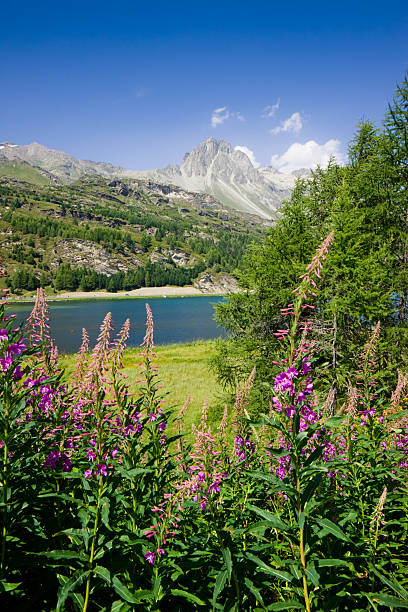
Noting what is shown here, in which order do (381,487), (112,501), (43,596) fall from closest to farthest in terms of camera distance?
(43,596) → (112,501) → (381,487)

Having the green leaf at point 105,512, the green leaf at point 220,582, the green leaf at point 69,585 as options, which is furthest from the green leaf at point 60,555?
the green leaf at point 220,582

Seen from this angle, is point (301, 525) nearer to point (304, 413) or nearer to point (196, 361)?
point (304, 413)

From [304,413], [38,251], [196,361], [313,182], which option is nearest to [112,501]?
[304,413]

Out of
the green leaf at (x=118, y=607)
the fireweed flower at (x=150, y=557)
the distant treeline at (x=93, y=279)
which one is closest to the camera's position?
the green leaf at (x=118, y=607)

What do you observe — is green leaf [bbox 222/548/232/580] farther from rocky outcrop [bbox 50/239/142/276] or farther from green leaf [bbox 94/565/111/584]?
rocky outcrop [bbox 50/239/142/276]

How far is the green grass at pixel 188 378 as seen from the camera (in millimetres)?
17797

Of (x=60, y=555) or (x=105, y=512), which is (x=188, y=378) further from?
(x=60, y=555)

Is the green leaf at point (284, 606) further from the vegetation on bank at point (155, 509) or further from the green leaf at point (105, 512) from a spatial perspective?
the green leaf at point (105, 512)

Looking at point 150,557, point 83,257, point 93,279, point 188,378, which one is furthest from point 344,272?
point 83,257

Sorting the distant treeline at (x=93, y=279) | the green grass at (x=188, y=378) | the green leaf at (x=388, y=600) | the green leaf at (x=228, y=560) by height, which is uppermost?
the distant treeline at (x=93, y=279)

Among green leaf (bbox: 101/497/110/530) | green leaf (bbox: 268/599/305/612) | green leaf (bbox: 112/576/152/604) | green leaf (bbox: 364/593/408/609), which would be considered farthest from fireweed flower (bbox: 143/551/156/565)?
green leaf (bbox: 364/593/408/609)

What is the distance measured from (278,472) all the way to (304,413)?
59.6 inches

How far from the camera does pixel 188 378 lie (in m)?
27.1

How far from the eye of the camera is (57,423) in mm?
3406
